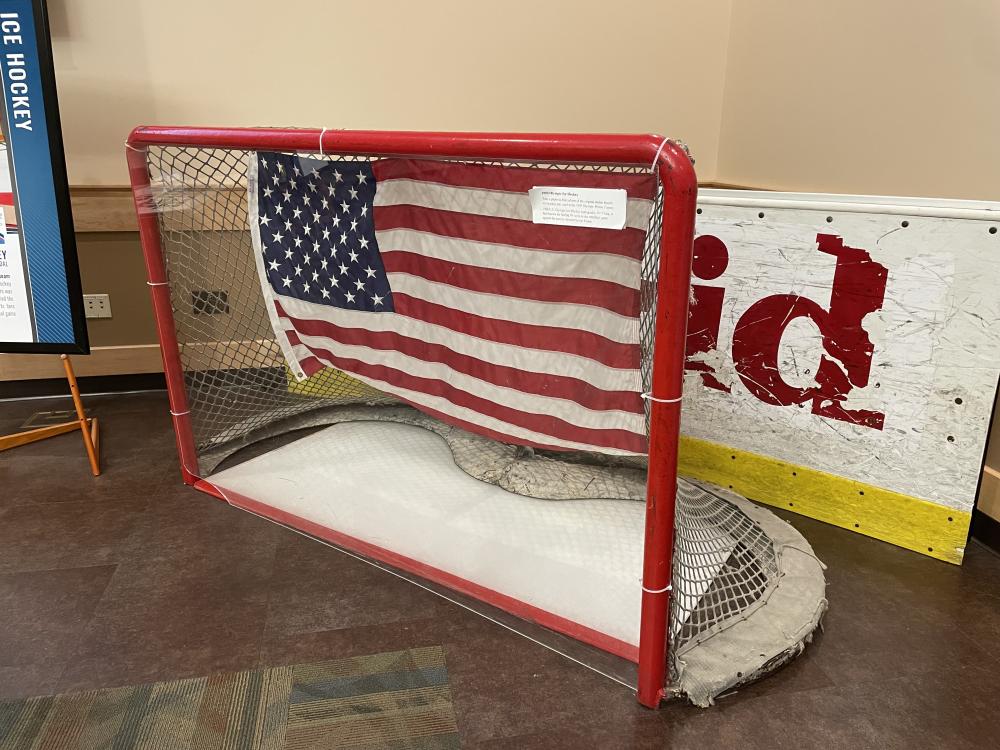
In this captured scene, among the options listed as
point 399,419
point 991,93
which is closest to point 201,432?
point 399,419

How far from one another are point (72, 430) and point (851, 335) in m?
2.85

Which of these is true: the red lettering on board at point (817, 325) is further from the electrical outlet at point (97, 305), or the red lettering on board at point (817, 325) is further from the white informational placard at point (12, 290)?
the electrical outlet at point (97, 305)

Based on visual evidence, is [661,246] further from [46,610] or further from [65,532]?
[65,532]

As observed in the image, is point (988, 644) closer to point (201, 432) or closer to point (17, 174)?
point (201, 432)

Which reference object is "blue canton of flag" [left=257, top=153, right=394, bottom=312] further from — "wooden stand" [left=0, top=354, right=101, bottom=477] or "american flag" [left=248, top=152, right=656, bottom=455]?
"wooden stand" [left=0, top=354, right=101, bottom=477]

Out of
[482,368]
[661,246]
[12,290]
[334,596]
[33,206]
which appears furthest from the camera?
[12,290]

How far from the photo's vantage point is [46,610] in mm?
1905

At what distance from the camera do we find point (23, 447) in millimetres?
2816

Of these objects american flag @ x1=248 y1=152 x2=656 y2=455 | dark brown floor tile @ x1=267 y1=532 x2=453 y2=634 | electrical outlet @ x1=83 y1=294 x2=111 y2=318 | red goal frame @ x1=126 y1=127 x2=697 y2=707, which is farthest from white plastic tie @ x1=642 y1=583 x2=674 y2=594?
electrical outlet @ x1=83 y1=294 x2=111 y2=318

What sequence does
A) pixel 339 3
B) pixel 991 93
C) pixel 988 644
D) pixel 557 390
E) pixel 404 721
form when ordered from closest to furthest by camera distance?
pixel 404 721 < pixel 988 644 < pixel 557 390 < pixel 991 93 < pixel 339 3

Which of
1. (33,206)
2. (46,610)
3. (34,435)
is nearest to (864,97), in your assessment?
(33,206)

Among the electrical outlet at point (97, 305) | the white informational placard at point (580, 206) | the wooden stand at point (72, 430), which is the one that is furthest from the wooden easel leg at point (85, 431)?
the white informational placard at point (580, 206)

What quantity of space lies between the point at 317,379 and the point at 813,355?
184 cm

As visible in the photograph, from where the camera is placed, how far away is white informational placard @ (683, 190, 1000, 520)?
1.94 metres
